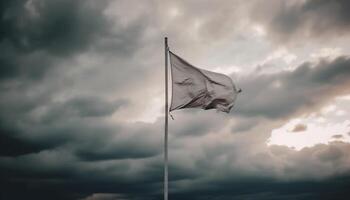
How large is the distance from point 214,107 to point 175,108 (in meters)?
2.97

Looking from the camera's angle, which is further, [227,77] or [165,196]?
[227,77]

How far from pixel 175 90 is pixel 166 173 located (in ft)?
18.1

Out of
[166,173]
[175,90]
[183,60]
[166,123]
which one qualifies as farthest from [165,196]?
[183,60]

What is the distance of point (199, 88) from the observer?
111ft

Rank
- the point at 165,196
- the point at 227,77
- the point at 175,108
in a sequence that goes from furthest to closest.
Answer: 1. the point at 227,77
2. the point at 175,108
3. the point at 165,196

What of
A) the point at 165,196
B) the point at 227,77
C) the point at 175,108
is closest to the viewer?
the point at 165,196

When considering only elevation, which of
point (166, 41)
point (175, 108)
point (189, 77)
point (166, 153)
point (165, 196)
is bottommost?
point (165, 196)

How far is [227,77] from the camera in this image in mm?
34750

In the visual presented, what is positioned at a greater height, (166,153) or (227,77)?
(227,77)

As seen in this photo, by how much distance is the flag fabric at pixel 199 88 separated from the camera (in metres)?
33.3

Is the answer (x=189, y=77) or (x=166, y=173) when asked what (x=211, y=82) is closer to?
(x=189, y=77)

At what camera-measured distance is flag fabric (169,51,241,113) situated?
33.3 metres

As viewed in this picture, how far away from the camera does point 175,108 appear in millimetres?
32625

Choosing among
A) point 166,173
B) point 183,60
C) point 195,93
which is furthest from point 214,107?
point 166,173
